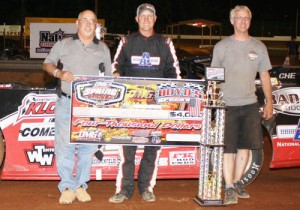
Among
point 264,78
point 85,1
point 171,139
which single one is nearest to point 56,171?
point 171,139

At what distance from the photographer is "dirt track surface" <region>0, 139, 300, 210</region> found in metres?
5.87

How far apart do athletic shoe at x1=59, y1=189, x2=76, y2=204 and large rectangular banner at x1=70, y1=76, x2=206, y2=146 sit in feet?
1.86

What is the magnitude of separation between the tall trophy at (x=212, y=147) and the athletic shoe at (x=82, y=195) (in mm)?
1217

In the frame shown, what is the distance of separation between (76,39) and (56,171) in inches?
59.1

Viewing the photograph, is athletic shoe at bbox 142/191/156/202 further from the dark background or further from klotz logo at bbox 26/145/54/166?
the dark background

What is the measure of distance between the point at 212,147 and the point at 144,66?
1112 millimetres

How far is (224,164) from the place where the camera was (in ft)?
20.0

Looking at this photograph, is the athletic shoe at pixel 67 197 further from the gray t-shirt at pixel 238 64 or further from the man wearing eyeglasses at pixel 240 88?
the gray t-shirt at pixel 238 64

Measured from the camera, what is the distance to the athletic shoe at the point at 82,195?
19.5 feet

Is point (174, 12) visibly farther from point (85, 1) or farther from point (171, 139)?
point (171, 139)

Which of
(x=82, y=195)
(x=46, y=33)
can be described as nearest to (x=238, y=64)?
(x=82, y=195)

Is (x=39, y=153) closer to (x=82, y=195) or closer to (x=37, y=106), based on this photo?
(x=37, y=106)

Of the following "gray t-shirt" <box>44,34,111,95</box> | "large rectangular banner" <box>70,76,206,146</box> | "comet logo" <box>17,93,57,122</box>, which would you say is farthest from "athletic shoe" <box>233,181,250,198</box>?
"comet logo" <box>17,93,57,122</box>

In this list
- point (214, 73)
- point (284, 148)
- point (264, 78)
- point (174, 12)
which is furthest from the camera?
point (174, 12)
